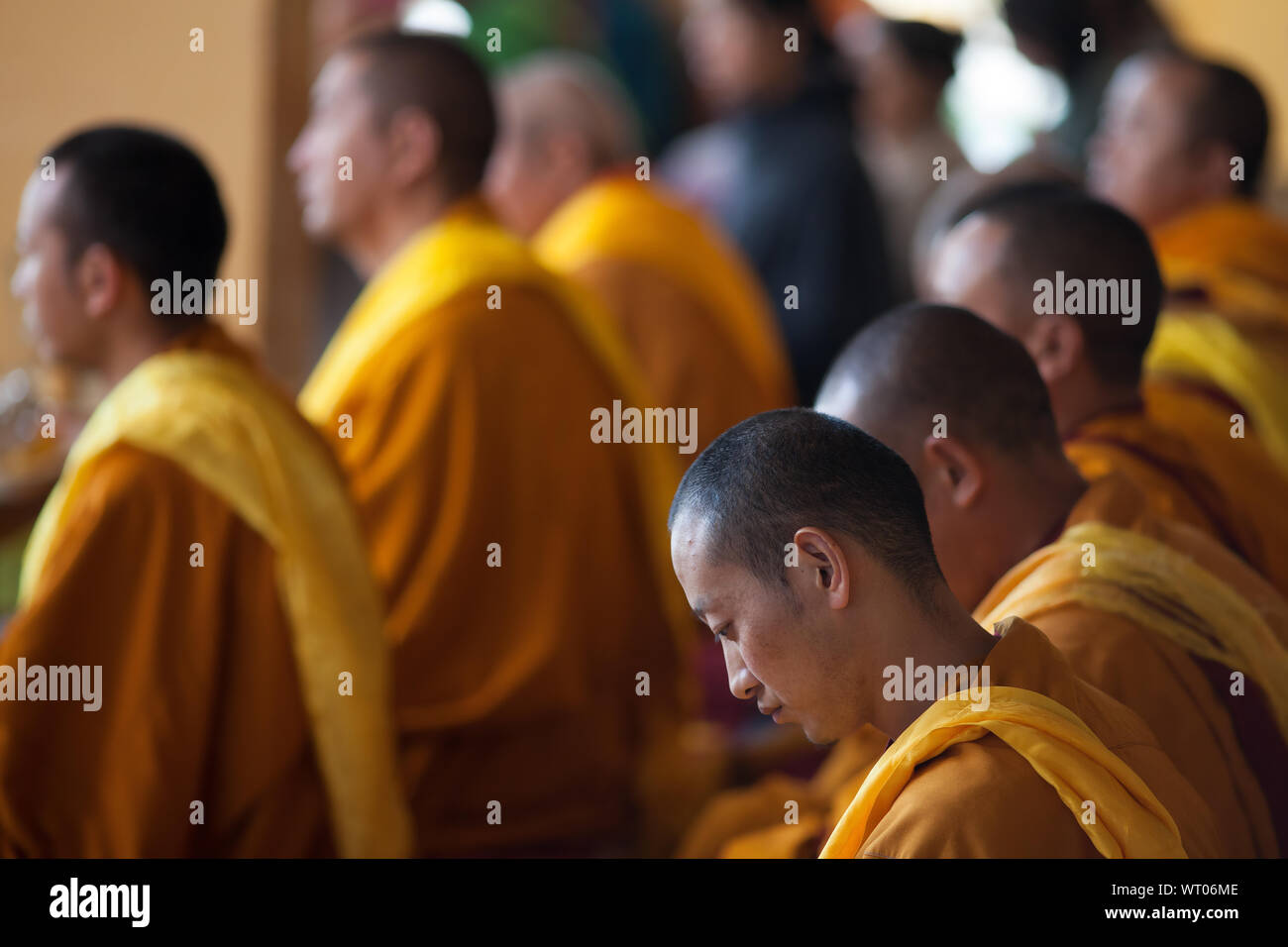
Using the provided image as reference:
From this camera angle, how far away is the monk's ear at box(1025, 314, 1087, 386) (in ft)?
6.87

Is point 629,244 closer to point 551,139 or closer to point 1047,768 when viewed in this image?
point 551,139

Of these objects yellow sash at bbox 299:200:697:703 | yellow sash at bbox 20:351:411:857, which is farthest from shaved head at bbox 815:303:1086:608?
yellow sash at bbox 299:200:697:703

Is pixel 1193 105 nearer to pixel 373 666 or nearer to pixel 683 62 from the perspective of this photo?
pixel 373 666

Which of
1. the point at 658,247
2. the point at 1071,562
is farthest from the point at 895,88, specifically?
the point at 1071,562

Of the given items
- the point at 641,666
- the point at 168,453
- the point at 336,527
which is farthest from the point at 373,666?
the point at 641,666

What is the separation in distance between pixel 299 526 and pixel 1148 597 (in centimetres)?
123

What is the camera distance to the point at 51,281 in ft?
7.79

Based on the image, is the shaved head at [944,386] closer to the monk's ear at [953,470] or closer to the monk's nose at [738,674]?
the monk's ear at [953,470]

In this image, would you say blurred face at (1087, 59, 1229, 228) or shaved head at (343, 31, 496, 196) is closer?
shaved head at (343, 31, 496, 196)

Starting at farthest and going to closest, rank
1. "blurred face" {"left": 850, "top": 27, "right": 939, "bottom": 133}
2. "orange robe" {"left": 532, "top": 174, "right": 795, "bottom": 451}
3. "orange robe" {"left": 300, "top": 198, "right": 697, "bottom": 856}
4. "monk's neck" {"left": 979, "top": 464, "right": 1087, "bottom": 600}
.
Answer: "blurred face" {"left": 850, "top": 27, "right": 939, "bottom": 133}, "orange robe" {"left": 532, "top": 174, "right": 795, "bottom": 451}, "orange robe" {"left": 300, "top": 198, "right": 697, "bottom": 856}, "monk's neck" {"left": 979, "top": 464, "right": 1087, "bottom": 600}

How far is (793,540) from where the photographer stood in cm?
127

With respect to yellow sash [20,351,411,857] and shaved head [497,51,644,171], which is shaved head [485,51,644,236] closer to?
shaved head [497,51,644,171]

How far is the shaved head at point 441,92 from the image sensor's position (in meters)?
3.32

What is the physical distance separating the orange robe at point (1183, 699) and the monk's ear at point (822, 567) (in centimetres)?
42
